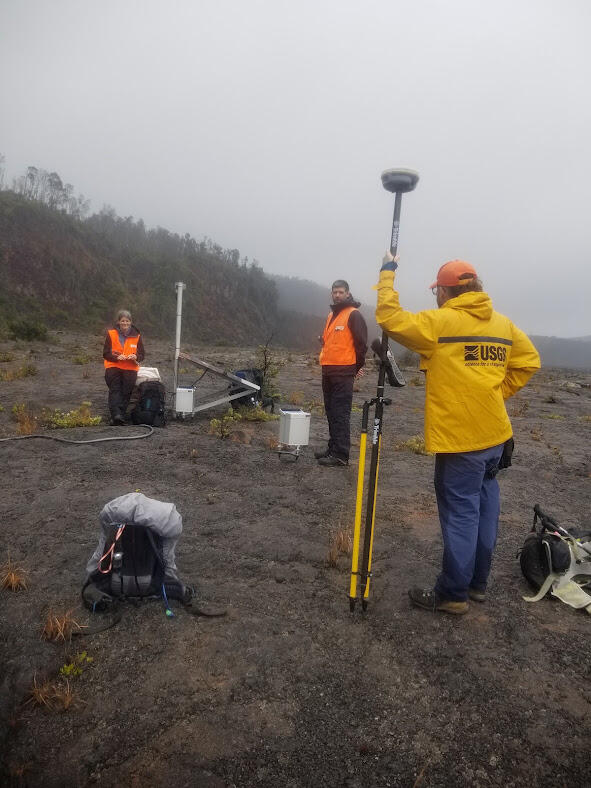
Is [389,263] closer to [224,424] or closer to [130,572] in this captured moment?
[130,572]

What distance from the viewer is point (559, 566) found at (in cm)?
349

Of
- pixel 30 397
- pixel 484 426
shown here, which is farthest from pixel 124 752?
pixel 30 397

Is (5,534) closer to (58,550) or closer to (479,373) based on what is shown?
(58,550)

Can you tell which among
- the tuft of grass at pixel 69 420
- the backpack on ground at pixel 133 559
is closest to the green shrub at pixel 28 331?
the tuft of grass at pixel 69 420

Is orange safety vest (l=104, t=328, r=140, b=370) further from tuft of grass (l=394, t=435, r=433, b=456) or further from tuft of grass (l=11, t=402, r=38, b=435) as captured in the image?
tuft of grass (l=394, t=435, r=433, b=456)

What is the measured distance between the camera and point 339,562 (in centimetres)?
381

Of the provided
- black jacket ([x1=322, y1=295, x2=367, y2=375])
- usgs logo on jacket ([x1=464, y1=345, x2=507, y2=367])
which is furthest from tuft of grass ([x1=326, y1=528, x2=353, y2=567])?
black jacket ([x1=322, y1=295, x2=367, y2=375])

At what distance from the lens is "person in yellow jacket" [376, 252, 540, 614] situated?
293 cm

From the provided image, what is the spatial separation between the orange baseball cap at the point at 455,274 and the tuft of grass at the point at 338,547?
2.09 meters

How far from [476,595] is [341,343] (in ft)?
11.3

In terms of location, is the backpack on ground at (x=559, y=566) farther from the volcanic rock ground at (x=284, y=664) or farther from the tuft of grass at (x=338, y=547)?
the tuft of grass at (x=338, y=547)

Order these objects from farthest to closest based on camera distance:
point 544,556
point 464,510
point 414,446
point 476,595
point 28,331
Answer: point 28,331, point 414,446, point 544,556, point 476,595, point 464,510

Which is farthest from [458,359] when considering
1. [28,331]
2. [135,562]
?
[28,331]

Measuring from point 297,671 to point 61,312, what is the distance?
167 feet
